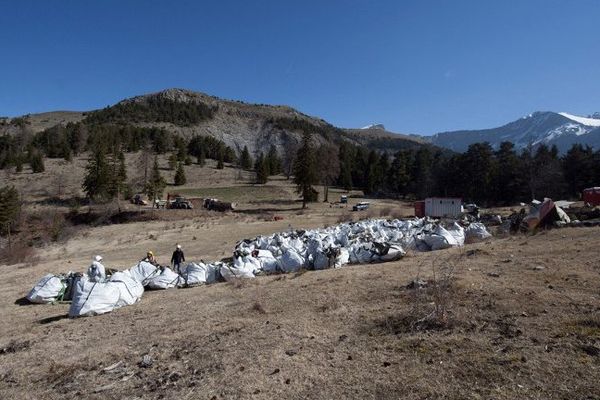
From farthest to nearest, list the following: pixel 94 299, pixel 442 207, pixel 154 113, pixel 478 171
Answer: pixel 154 113, pixel 478 171, pixel 442 207, pixel 94 299

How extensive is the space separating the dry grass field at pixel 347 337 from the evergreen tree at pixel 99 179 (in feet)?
168

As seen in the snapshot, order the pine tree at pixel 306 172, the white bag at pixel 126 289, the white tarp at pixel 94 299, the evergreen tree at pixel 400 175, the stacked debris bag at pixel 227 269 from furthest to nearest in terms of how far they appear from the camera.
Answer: the evergreen tree at pixel 400 175
the pine tree at pixel 306 172
the white bag at pixel 126 289
the stacked debris bag at pixel 227 269
the white tarp at pixel 94 299

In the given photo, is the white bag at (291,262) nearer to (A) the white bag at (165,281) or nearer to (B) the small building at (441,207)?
(A) the white bag at (165,281)

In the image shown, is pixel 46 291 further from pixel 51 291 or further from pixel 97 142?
pixel 97 142

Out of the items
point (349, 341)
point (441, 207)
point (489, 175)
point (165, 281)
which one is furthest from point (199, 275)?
point (489, 175)

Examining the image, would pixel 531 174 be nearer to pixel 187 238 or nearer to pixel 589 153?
pixel 589 153

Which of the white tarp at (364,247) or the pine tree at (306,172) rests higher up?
the pine tree at (306,172)

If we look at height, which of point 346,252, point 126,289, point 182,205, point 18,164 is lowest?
point 182,205

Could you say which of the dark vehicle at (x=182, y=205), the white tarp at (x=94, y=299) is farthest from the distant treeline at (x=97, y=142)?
the white tarp at (x=94, y=299)

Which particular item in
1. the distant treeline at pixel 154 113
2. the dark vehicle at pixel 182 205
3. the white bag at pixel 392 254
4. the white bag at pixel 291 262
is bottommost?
the dark vehicle at pixel 182 205

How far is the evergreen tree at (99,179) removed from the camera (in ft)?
201

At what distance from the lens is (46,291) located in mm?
13820

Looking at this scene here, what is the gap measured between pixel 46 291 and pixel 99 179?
52543mm

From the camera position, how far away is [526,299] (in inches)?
308
